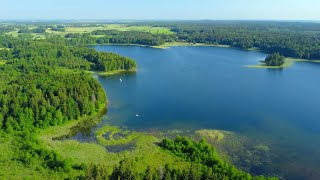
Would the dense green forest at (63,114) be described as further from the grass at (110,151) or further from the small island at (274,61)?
the grass at (110,151)

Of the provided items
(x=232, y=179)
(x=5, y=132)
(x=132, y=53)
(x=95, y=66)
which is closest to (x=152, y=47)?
(x=132, y=53)

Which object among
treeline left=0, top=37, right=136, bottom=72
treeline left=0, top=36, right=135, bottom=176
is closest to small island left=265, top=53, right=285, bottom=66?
treeline left=0, top=37, right=136, bottom=72

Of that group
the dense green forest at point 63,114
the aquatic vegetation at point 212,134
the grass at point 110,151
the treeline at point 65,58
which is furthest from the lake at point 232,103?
the treeline at point 65,58

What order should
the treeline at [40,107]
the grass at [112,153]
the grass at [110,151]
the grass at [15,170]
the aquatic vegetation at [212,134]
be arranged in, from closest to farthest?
the grass at [15,170] → the treeline at [40,107] → the grass at [112,153] → the grass at [110,151] → the aquatic vegetation at [212,134]

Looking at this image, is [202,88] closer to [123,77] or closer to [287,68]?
[123,77]

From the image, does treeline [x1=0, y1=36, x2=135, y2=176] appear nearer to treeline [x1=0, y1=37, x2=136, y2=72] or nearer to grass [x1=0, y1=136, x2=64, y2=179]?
grass [x1=0, y1=136, x2=64, y2=179]

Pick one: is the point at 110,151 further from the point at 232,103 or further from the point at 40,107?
the point at 232,103

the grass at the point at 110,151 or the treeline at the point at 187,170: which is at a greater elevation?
the treeline at the point at 187,170
